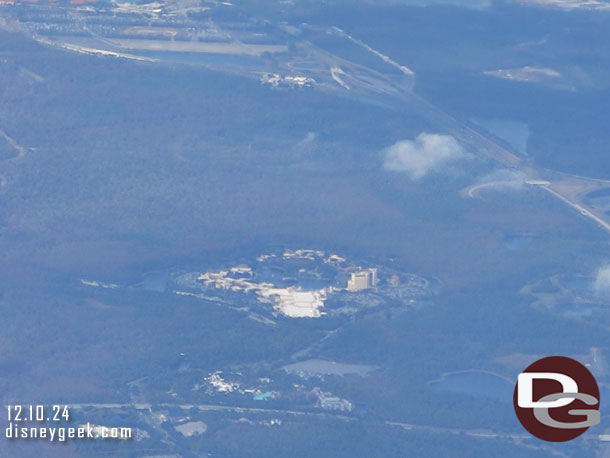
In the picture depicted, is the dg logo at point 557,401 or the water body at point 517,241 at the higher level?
the water body at point 517,241

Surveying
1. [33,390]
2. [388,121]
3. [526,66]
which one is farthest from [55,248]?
[526,66]

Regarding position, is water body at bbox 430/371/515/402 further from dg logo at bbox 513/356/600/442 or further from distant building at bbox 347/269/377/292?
distant building at bbox 347/269/377/292

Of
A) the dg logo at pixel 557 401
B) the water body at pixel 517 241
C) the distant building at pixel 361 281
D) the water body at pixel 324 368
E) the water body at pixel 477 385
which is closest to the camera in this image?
the dg logo at pixel 557 401

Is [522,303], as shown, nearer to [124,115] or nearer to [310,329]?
[310,329]

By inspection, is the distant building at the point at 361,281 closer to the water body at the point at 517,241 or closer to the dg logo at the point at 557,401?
the water body at the point at 517,241

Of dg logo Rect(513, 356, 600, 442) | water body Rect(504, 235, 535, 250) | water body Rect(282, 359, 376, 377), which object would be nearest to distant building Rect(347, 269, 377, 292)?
water body Rect(282, 359, 376, 377)

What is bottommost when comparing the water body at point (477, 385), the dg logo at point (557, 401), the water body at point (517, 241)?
the dg logo at point (557, 401)

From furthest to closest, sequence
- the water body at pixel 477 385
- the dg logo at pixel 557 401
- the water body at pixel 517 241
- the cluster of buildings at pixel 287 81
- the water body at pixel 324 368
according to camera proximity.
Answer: the cluster of buildings at pixel 287 81
the water body at pixel 517 241
the water body at pixel 324 368
the water body at pixel 477 385
the dg logo at pixel 557 401

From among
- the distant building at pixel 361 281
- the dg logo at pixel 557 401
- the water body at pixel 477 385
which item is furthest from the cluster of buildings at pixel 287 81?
the dg logo at pixel 557 401
